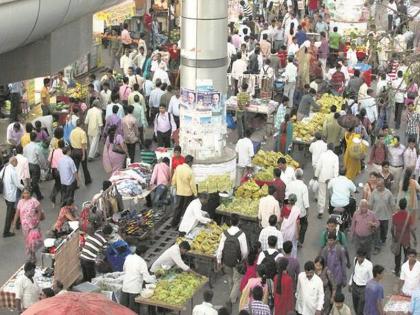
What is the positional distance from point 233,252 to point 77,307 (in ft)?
29.9

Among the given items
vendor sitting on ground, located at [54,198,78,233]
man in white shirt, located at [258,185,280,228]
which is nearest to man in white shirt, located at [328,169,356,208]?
man in white shirt, located at [258,185,280,228]

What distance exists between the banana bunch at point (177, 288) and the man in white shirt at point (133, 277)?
208mm

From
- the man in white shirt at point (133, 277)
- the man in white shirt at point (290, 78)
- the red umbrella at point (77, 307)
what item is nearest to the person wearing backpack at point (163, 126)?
the man in white shirt at point (290, 78)

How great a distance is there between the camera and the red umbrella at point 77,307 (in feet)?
6.18

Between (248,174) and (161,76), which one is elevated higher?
(161,76)

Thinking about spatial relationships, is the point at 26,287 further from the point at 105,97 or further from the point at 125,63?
the point at 125,63

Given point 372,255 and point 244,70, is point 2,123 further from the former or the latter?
point 372,255

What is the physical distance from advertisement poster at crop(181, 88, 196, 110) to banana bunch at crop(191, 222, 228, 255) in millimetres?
3040

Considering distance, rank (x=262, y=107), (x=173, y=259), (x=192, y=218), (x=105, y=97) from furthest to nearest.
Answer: (x=262, y=107) → (x=105, y=97) → (x=192, y=218) → (x=173, y=259)

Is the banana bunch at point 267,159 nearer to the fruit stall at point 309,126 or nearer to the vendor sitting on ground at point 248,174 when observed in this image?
the vendor sitting on ground at point 248,174

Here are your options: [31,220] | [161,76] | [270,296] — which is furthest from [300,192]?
[161,76]

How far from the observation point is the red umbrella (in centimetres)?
188

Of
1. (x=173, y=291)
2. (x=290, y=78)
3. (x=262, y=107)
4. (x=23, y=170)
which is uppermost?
(x=290, y=78)

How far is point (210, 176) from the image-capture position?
14.5 metres
